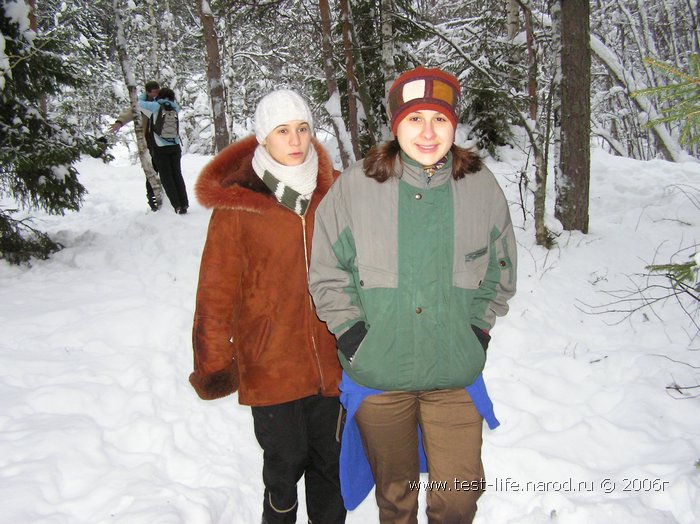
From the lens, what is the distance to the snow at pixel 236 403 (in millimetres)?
3004

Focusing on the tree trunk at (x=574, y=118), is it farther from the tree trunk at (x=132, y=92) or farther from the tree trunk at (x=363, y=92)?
the tree trunk at (x=132, y=92)

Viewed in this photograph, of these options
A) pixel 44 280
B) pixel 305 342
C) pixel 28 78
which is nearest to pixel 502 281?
pixel 305 342

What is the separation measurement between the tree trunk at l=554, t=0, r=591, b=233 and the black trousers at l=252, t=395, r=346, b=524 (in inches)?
220

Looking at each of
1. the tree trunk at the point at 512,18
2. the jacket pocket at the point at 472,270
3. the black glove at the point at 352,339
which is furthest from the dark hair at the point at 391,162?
Answer: the tree trunk at the point at 512,18

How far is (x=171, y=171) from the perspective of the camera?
8578mm

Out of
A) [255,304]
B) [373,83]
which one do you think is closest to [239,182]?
[255,304]

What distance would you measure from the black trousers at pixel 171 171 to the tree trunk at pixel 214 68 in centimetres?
85

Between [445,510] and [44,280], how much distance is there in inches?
240

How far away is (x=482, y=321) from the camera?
2.21 metres

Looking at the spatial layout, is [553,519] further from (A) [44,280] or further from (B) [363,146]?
(B) [363,146]

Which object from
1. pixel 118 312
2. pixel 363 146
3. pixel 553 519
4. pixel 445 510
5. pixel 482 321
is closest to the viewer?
pixel 445 510

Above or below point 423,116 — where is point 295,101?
above

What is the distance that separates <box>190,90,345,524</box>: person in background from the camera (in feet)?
7.60

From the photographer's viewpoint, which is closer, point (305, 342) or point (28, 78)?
point (305, 342)
